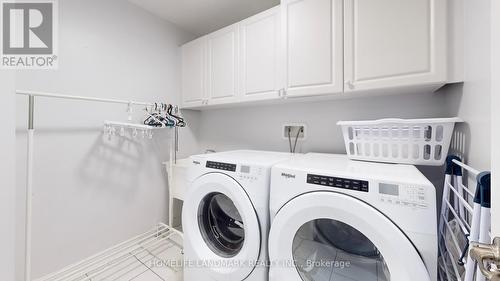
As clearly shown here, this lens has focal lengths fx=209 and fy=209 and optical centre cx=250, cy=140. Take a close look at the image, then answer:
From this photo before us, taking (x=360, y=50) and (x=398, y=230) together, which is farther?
(x=360, y=50)

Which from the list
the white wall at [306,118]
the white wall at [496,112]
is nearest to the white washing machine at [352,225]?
the white wall at [496,112]

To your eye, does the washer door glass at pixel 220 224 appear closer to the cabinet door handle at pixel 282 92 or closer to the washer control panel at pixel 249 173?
the washer control panel at pixel 249 173

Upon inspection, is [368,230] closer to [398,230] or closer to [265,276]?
[398,230]

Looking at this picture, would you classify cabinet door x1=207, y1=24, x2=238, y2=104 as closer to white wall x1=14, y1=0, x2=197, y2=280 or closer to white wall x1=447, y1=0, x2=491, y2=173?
white wall x1=14, y1=0, x2=197, y2=280

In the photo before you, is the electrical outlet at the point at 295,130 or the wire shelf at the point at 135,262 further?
the electrical outlet at the point at 295,130

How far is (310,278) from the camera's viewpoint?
100cm

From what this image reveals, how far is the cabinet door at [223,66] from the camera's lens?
5.92 ft

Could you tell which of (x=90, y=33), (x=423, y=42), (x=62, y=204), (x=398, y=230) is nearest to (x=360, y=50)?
(x=423, y=42)

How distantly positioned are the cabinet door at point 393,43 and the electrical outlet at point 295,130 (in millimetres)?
610

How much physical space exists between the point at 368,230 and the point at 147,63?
83.9 inches

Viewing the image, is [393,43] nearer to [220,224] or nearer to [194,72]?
[220,224]

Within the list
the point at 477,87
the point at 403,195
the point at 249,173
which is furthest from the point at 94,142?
the point at 477,87

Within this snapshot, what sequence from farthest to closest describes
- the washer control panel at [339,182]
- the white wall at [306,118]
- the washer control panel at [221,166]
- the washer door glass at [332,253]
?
the white wall at [306,118]
the washer control panel at [221,166]
the washer door glass at [332,253]
the washer control panel at [339,182]

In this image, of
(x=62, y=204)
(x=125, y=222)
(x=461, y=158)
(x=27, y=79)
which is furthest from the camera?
(x=125, y=222)
